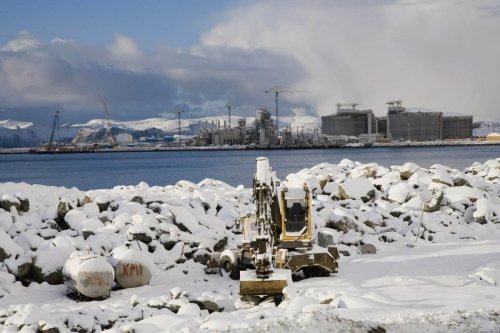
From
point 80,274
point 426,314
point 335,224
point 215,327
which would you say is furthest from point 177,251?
point 426,314

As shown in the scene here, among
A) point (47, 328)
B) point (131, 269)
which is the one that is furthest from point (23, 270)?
point (47, 328)

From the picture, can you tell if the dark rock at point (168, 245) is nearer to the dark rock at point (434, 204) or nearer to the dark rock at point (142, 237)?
the dark rock at point (142, 237)

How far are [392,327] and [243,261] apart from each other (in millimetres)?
6637

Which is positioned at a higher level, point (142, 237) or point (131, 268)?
point (142, 237)

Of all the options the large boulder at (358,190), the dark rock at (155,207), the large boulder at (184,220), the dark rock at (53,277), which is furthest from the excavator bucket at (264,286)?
the large boulder at (358,190)

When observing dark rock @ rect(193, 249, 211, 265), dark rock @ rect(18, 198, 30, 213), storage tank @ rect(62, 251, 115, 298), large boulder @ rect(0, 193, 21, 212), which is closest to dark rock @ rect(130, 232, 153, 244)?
dark rock @ rect(193, 249, 211, 265)

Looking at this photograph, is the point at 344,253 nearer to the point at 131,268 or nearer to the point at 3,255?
the point at 131,268

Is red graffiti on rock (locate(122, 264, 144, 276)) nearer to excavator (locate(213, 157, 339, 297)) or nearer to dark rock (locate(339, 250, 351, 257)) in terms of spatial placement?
excavator (locate(213, 157, 339, 297))

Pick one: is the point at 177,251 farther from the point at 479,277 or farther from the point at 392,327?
the point at 392,327

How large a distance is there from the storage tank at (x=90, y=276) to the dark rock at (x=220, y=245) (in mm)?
4374

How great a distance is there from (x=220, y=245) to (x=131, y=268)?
3.92 metres

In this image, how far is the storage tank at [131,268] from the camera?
14125mm

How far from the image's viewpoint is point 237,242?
1797cm

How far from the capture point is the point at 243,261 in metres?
15.1
